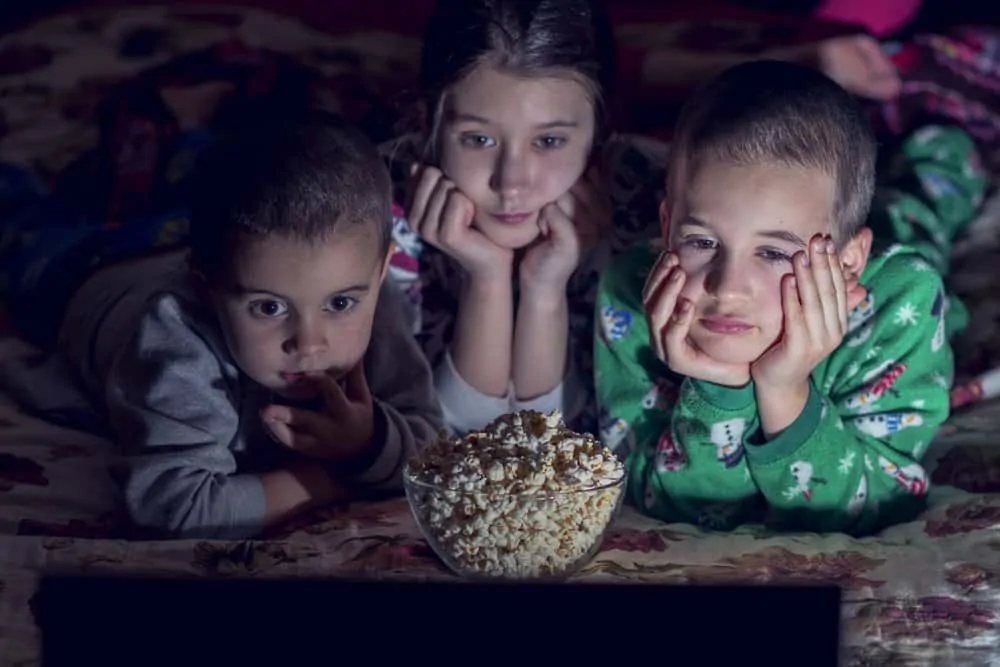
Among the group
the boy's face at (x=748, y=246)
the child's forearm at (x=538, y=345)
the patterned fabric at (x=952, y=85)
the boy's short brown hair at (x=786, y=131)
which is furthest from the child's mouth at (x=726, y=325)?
the patterned fabric at (x=952, y=85)

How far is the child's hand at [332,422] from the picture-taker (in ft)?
3.66

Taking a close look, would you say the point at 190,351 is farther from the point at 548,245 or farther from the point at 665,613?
the point at 665,613

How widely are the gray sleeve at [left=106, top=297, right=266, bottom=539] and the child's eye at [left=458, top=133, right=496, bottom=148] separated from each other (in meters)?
0.28

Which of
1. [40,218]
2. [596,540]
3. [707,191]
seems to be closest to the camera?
[596,540]

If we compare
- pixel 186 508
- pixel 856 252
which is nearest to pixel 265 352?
pixel 186 508

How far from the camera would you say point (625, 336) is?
1.20m

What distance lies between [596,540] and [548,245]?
0.35 m

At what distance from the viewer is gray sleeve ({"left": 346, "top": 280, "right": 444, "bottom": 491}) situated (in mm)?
1151

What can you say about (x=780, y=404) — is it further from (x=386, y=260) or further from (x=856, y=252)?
(x=386, y=260)

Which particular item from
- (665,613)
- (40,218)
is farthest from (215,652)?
(40,218)

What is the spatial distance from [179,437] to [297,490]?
0.33 ft

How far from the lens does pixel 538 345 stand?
1.25m

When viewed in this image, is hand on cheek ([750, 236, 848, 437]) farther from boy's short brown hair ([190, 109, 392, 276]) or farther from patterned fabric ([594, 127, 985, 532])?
boy's short brown hair ([190, 109, 392, 276])

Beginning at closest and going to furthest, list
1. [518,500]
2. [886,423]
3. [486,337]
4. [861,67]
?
[518,500] → [886,423] → [486,337] → [861,67]
